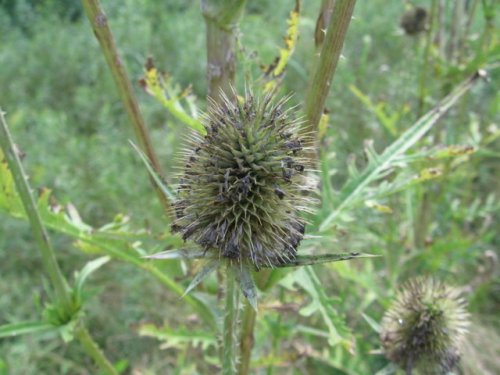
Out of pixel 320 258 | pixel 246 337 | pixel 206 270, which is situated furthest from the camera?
pixel 246 337

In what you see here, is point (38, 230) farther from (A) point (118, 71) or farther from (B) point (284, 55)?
(B) point (284, 55)

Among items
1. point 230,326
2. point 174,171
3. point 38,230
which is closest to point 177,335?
point 230,326

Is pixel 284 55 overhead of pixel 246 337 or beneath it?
overhead

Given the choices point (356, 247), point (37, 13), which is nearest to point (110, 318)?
point (356, 247)

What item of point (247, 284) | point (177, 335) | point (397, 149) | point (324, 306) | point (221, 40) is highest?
point (221, 40)

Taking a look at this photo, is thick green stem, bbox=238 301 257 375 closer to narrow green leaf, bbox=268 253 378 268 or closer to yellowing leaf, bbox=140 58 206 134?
narrow green leaf, bbox=268 253 378 268

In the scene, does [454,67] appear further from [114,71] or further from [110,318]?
[110,318]

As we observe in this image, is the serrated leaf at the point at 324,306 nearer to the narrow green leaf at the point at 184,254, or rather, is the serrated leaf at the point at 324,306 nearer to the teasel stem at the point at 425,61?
the narrow green leaf at the point at 184,254
